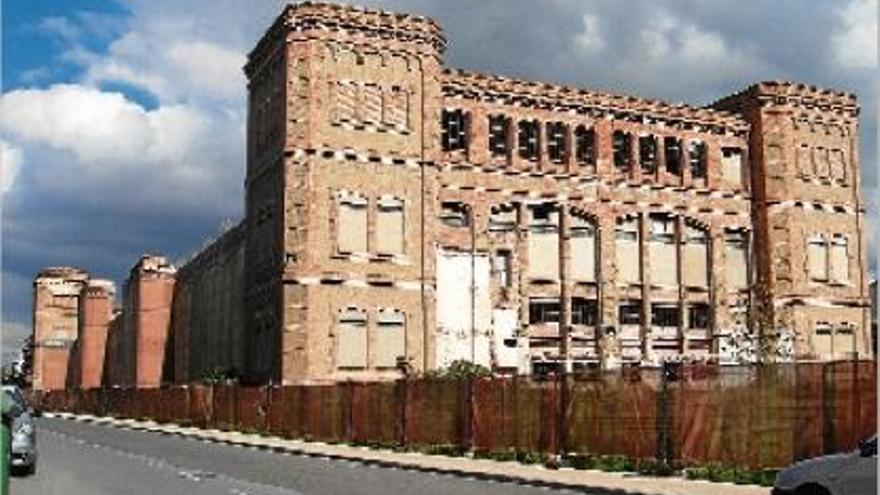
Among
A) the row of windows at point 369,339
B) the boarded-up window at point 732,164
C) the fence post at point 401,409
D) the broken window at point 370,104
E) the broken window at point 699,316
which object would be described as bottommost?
the fence post at point 401,409

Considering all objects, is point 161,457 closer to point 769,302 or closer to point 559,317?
point 559,317

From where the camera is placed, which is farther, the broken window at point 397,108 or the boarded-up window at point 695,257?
the boarded-up window at point 695,257

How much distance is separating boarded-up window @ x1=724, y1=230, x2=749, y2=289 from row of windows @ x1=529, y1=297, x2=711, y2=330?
2.43m

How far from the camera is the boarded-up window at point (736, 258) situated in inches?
2430

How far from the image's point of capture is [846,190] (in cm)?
6344

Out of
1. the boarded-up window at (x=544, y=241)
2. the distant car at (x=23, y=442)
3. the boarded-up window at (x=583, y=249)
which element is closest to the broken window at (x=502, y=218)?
the boarded-up window at (x=544, y=241)

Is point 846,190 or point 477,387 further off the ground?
point 846,190

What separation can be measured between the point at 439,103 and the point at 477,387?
25.0m

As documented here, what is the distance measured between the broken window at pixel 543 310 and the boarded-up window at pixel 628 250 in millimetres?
4052

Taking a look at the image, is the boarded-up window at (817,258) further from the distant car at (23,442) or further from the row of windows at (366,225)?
the distant car at (23,442)

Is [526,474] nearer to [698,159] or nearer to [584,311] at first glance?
[584,311]

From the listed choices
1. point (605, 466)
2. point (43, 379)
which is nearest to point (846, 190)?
point (605, 466)

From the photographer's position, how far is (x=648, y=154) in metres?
60.8

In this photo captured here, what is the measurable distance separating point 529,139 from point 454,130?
160 inches
